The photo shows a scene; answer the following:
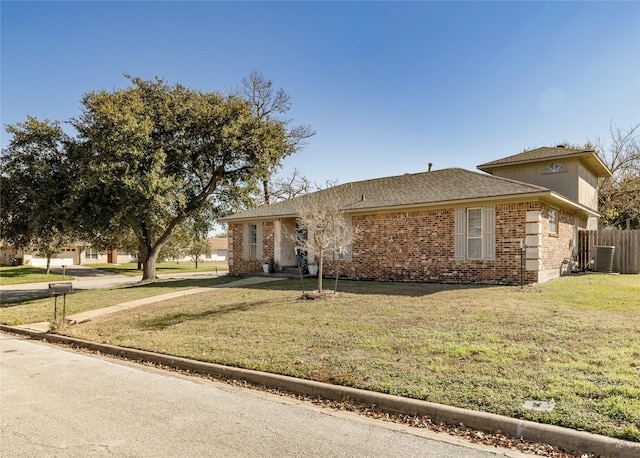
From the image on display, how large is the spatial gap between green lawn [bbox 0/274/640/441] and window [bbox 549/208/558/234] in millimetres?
2504

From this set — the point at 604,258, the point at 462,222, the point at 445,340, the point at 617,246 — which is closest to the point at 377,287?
the point at 462,222

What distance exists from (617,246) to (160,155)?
68.0ft

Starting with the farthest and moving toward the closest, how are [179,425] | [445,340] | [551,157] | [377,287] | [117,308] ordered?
[551,157] < [377,287] < [117,308] < [445,340] < [179,425]

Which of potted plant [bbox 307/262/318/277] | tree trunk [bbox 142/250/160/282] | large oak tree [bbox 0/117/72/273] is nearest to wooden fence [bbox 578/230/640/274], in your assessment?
potted plant [bbox 307/262/318/277]

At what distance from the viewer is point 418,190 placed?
16203mm

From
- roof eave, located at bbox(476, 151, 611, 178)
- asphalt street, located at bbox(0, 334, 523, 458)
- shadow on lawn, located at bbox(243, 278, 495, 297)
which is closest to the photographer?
asphalt street, located at bbox(0, 334, 523, 458)

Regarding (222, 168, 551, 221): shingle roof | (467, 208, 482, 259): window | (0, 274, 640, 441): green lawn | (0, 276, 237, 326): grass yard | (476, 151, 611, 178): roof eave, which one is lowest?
(0, 276, 237, 326): grass yard

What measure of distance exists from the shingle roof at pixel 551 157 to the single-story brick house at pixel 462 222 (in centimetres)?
5

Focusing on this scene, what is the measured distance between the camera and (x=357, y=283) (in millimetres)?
14766

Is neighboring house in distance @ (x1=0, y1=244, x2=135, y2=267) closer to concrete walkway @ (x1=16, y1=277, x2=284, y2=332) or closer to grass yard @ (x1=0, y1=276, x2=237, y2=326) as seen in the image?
grass yard @ (x1=0, y1=276, x2=237, y2=326)

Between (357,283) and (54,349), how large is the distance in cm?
924

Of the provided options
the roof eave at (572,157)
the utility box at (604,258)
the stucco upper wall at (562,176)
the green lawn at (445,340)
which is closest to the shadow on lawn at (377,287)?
the green lawn at (445,340)

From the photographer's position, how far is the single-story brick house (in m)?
13.0

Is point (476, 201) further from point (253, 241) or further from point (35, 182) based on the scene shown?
point (35, 182)
